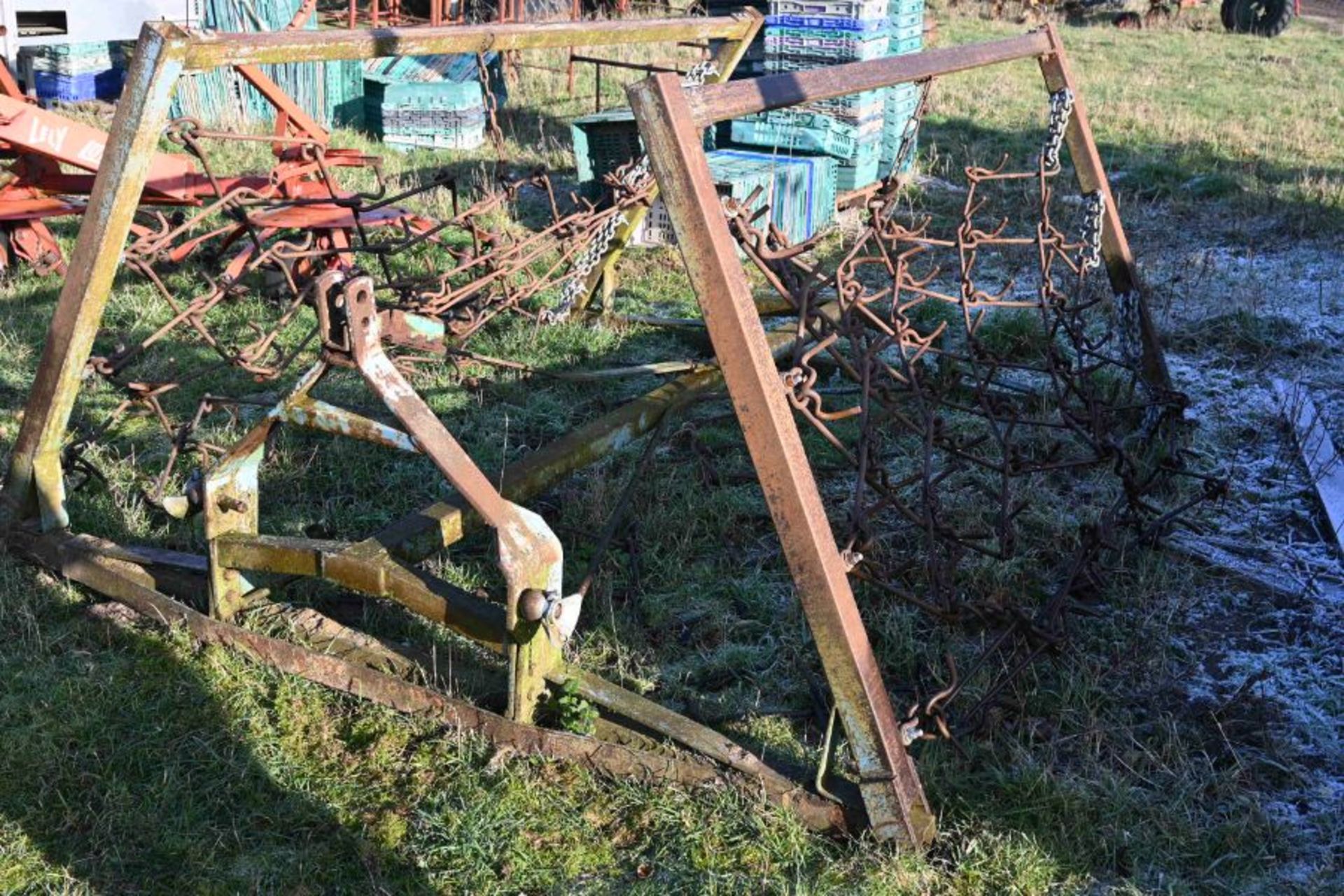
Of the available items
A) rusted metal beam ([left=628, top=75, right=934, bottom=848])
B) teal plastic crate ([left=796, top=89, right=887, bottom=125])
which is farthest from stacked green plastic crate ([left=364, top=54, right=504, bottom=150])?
rusted metal beam ([left=628, top=75, right=934, bottom=848])

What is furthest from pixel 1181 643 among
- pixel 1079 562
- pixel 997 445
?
pixel 997 445

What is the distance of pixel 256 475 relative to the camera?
11.2 ft

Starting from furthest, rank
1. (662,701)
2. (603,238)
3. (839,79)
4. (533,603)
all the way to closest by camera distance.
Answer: (603,238) < (662,701) < (839,79) < (533,603)

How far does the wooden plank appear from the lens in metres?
4.24

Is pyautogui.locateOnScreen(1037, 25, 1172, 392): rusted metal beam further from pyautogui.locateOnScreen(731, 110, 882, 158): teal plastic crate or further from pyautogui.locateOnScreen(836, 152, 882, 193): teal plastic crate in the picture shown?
pyautogui.locateOnScreen(836, 152, 882, 193): teal plastic crate

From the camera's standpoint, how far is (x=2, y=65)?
20.6 feet

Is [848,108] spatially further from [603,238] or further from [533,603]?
[533,603]

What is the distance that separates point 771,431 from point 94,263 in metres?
1.97

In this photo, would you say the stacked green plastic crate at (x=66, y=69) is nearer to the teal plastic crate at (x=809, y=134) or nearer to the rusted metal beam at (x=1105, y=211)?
the teal plastic crate at (x=809, y=134)

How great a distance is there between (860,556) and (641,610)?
1.10 metres

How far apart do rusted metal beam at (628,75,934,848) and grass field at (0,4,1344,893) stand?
0.19m

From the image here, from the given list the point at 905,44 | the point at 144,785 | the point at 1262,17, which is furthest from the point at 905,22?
the point at 1262,17

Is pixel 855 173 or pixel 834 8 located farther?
pixel 855 173

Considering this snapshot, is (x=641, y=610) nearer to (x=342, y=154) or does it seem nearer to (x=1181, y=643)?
(x=1181, y=643)
